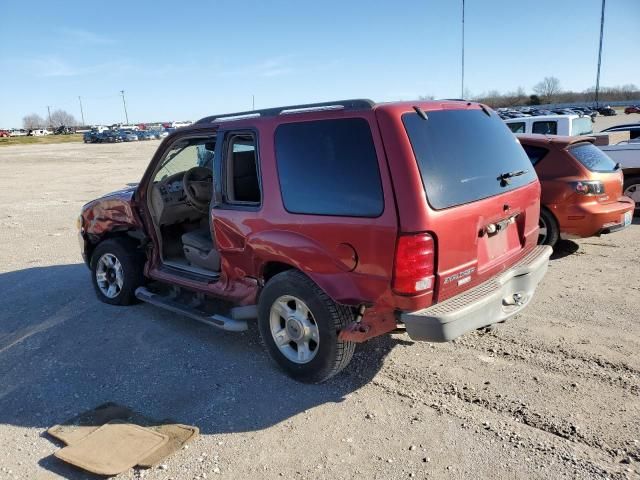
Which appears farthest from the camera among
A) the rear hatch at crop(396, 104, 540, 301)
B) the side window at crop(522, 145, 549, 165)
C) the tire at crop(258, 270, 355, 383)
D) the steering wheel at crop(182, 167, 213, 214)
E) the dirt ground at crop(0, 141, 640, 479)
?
the side window at crop(522, 145, 549, 165)

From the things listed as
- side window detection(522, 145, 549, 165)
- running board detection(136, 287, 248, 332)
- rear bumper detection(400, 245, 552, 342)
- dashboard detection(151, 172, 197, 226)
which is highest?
side window detection(522, 145, 549, 165)

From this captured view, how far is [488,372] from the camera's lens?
12.7 ft

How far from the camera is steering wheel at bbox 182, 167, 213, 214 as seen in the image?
17.4ft

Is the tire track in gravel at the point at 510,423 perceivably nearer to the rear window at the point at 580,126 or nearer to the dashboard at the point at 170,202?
the dashboard at the point at 170,202

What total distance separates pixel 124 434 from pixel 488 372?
257cm

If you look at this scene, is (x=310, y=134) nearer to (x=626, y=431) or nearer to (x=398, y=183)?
(x=398, y=183)

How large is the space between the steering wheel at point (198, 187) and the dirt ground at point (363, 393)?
3.89 ft

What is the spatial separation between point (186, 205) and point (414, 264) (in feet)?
10.9

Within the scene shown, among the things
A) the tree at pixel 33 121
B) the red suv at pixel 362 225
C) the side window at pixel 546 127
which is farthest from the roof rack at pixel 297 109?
the tree at pixel 33 121

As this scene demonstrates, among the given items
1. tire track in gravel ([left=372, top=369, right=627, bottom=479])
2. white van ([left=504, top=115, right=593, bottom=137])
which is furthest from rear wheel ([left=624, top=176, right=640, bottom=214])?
tire track in gravel ([left=372, top=369, right=627, bottom=479])

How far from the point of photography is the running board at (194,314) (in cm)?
417

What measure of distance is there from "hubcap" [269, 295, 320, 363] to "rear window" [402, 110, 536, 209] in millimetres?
1259

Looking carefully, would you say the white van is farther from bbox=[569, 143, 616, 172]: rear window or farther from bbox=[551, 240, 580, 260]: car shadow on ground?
bbox=[551, 240, 580, 260]: car shadow on ground

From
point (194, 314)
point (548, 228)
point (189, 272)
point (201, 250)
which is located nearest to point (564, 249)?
point (548, 228)
